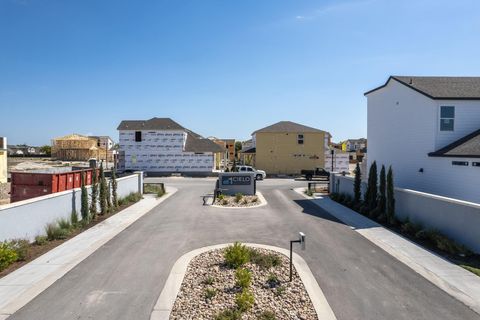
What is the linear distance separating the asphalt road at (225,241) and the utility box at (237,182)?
8.15m

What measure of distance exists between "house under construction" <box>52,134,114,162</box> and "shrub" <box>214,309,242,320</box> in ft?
257

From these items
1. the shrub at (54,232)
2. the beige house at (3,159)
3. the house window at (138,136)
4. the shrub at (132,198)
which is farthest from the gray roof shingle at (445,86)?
the beige house at (3,159)

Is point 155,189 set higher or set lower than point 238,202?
higher

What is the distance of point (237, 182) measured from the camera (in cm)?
2392

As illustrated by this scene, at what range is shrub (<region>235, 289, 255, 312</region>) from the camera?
6.60m

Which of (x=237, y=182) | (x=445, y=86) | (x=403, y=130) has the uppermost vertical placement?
(x=445, y=86)

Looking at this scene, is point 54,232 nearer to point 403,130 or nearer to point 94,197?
point 94,197

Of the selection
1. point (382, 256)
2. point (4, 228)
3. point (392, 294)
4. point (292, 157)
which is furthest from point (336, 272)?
point (292, 157)

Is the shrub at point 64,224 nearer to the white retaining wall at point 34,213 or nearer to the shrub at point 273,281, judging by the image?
the white retaining wall at point 34,213

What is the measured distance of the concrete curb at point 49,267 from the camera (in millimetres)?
7227

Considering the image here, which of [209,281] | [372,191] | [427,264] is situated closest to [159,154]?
[372,191]

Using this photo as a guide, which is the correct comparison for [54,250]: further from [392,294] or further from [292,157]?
[292,157]

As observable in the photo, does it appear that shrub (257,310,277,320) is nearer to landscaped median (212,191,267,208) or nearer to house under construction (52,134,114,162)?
landscaped median (212,191,267,208)

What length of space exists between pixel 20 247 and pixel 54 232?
2011mm
